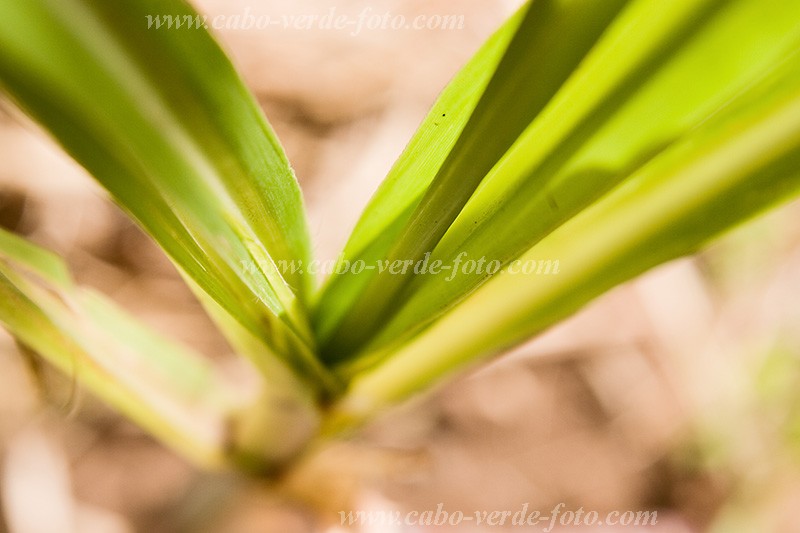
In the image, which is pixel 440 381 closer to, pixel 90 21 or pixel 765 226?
pixel 90 21

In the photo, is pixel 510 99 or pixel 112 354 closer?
pixel 510 99

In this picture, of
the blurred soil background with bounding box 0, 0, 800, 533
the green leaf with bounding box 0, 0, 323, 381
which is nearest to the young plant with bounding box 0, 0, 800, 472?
the green leaf with bounding box 0, 0, 323, 381

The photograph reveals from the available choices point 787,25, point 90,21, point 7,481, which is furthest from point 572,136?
point 7,481

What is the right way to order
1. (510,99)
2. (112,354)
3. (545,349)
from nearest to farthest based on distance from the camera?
(510,99), (112,354), (545,349)

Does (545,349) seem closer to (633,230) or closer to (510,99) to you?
(633,230)

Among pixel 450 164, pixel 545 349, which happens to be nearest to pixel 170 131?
pixel 450 164

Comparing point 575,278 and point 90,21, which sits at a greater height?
point 90,21
